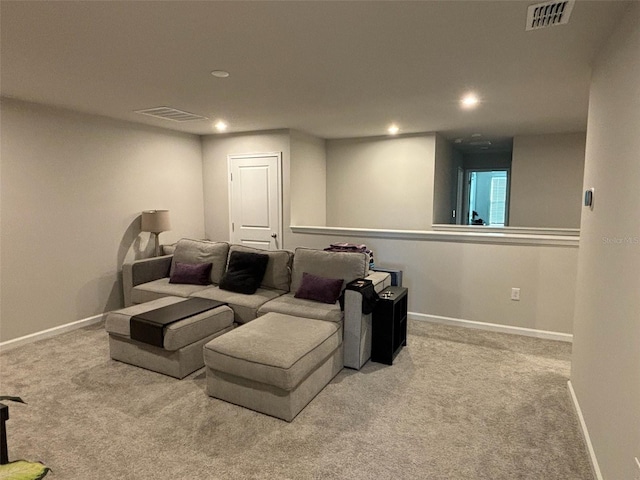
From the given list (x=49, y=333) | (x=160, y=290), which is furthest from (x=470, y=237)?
(x=49, y=333)

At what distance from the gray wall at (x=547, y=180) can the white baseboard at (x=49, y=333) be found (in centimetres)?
612

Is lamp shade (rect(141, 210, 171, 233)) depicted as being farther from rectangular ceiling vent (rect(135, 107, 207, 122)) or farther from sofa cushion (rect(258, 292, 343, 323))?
sofa cushion (rect(258, 292, 343, 323))

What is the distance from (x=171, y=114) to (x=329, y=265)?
2524 mm

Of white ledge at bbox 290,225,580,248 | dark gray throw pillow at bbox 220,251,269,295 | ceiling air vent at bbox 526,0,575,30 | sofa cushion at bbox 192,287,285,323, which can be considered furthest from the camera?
dark gray throw pillow at bbox 220,251,269,295

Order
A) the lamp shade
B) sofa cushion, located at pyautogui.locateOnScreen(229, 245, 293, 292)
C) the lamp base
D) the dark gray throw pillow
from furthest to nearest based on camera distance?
1. the lamp base
2. the lamp shade
3. sofa cushion, located at pyautogui.locateOnScreen(229, 245, 293, 292)
4. the dark gray throw pillow

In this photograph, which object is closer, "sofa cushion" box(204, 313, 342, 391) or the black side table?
"sofa cushion" box(204, 313, 342, 391)

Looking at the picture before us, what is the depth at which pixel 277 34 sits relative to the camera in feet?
7.13

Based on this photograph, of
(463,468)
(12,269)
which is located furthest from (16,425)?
(463,468)

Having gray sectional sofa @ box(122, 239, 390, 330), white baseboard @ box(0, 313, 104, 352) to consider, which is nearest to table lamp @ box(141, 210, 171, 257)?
gray sectional sofa @ box(122, 239, 390, 330)

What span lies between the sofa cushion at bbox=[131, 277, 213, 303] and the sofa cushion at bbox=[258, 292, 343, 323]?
100 centimetres

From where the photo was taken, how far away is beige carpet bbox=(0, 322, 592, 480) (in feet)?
6.75

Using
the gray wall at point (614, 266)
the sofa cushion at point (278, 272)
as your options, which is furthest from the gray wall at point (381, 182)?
the gray wall at point (614, 266)

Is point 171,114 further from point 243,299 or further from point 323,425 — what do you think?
point 323,425

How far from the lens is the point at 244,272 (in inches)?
157
